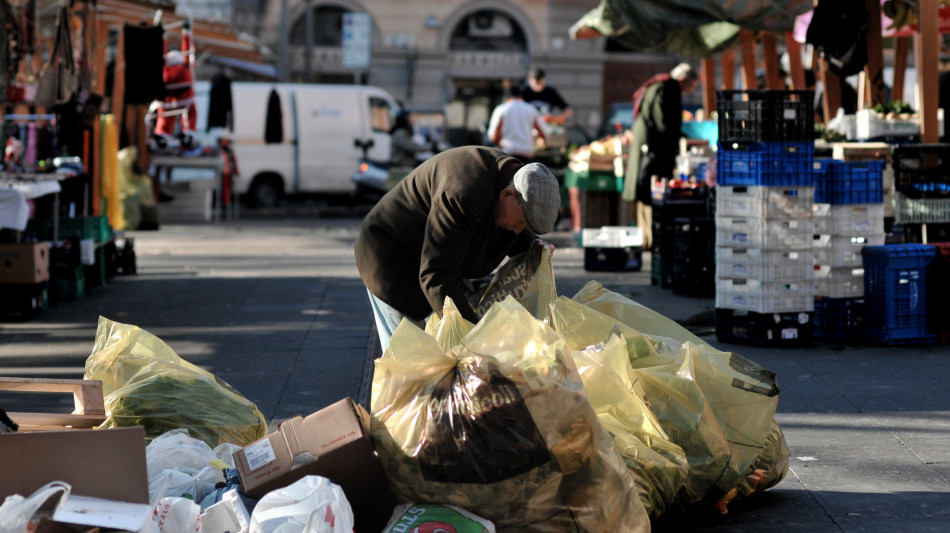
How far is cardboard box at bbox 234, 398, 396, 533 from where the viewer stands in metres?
3.70

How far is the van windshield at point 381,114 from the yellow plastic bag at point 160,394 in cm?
1732

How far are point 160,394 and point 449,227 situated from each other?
139 cm

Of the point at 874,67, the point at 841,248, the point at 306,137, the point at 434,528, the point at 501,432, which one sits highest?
the point at 306,137

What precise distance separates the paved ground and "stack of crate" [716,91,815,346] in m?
0.23

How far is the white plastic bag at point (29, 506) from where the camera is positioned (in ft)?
10.00

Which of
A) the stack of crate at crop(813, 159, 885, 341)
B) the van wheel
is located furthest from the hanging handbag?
the van wheel

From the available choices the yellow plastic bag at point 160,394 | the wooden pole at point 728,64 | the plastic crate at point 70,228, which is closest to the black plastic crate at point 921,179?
the yellow plastic bag at point 160,394

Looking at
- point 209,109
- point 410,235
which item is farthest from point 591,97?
point 410,235

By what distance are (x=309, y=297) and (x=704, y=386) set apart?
652 centimetres

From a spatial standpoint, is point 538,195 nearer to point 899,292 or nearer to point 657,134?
point 899,292

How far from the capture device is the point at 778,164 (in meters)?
7.64

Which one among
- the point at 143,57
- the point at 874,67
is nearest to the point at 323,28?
the point at 143,57

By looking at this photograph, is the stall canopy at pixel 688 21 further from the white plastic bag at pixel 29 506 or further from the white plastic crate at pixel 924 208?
the white plastic bag at pixel 29 506

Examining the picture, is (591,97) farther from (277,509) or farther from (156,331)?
(277,509)
